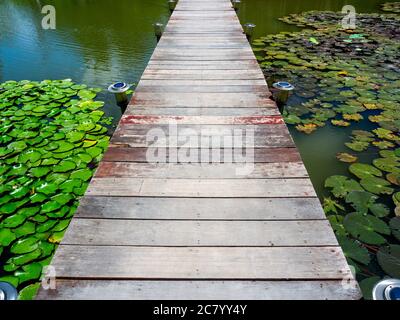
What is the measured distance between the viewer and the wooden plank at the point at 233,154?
1.83m

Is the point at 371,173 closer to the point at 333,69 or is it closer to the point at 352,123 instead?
the point at 352,123

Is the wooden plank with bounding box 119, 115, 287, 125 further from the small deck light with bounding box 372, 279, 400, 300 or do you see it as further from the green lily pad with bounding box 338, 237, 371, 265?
the small deck light with bounding box 372, 279, 400, 300

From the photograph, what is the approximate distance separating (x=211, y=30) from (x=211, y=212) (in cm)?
410

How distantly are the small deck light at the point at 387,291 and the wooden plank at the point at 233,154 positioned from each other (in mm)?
915

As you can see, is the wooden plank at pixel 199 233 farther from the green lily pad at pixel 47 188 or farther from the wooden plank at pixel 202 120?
the green lily pad at pixel 47 188

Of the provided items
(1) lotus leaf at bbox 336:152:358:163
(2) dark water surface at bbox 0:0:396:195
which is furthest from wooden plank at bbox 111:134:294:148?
(1) lotus leaf at bbox 336:152:358:163

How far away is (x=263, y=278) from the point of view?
1174 mm

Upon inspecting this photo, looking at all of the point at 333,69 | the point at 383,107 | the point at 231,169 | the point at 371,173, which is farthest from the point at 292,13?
the point at 231,169

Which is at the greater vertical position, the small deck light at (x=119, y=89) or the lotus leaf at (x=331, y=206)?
the small deck light at (x=119, y=89)

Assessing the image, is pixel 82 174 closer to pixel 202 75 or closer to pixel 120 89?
pixel 120 89

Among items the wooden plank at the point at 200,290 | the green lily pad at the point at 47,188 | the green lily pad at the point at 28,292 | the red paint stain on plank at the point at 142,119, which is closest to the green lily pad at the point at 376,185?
the wooden plank at the point at 200,290

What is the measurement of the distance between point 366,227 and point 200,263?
5.50ft

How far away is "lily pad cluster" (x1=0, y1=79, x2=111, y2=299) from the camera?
2016 mm

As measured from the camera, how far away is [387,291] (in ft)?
3.36
